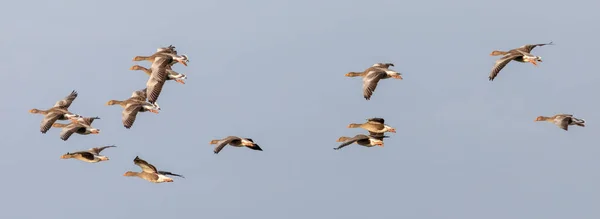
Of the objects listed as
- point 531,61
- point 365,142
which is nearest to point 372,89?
point 365,142

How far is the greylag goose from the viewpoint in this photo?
7212 cm

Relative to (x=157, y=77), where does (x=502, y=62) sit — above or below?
above

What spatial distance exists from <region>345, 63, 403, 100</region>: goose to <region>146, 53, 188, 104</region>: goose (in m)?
8.61

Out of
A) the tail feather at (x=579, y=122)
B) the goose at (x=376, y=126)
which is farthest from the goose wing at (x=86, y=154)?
the tail feather at (x=579, y=122)

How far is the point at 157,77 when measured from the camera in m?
73.1

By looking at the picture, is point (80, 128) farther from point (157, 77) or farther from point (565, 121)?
point (565, 121)

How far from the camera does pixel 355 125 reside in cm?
7512

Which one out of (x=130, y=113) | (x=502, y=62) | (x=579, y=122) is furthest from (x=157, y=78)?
(x=579, y=122)

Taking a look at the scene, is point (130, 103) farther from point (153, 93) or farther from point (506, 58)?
point (506, 58)

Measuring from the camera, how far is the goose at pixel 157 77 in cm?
7212

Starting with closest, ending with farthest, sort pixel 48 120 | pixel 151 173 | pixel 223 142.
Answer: pixel 223 142 → pixel 151 173 → pixel 48 120

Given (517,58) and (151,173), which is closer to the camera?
(151,173)

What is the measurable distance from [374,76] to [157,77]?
30.3 ft

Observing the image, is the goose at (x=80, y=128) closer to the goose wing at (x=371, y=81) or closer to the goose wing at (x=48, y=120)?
the goose wing at (x=48, y=120)
